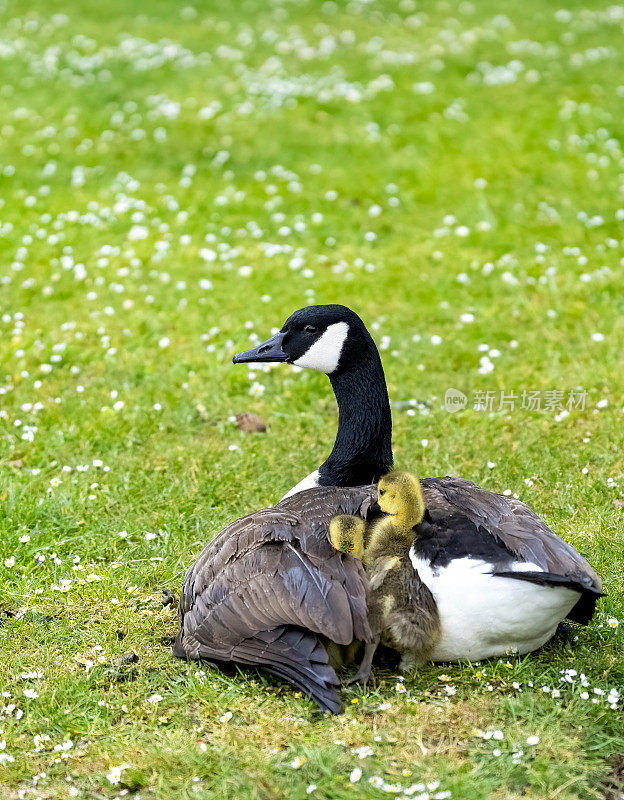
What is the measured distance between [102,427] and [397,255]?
143 inches

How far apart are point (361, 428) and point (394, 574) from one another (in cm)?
124

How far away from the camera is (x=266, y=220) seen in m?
9.61

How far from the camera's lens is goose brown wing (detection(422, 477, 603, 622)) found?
366 cm

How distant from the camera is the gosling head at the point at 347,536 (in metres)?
3.84

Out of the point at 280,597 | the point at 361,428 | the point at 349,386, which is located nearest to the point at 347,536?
the point at 280,597

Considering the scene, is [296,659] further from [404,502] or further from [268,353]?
[268,353]

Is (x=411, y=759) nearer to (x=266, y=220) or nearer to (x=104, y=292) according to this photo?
(x=104, y=292)

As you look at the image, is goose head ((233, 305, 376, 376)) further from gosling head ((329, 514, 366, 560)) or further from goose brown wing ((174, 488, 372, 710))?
gosling head ((329, 514, 366, 560))

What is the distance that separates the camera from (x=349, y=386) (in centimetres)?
498

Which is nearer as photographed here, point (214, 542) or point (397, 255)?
point (214, 542)

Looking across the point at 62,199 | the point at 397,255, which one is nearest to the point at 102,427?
the point at 397,255

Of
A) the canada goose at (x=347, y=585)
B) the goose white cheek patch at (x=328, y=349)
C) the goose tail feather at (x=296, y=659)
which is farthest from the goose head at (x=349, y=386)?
the goose tail feather at (x=296, y=659)

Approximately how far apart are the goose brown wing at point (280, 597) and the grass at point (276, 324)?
0.60ft

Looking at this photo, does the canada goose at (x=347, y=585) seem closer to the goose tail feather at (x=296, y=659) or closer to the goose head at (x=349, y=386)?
the goose tail feather at (x=296, y=659)
